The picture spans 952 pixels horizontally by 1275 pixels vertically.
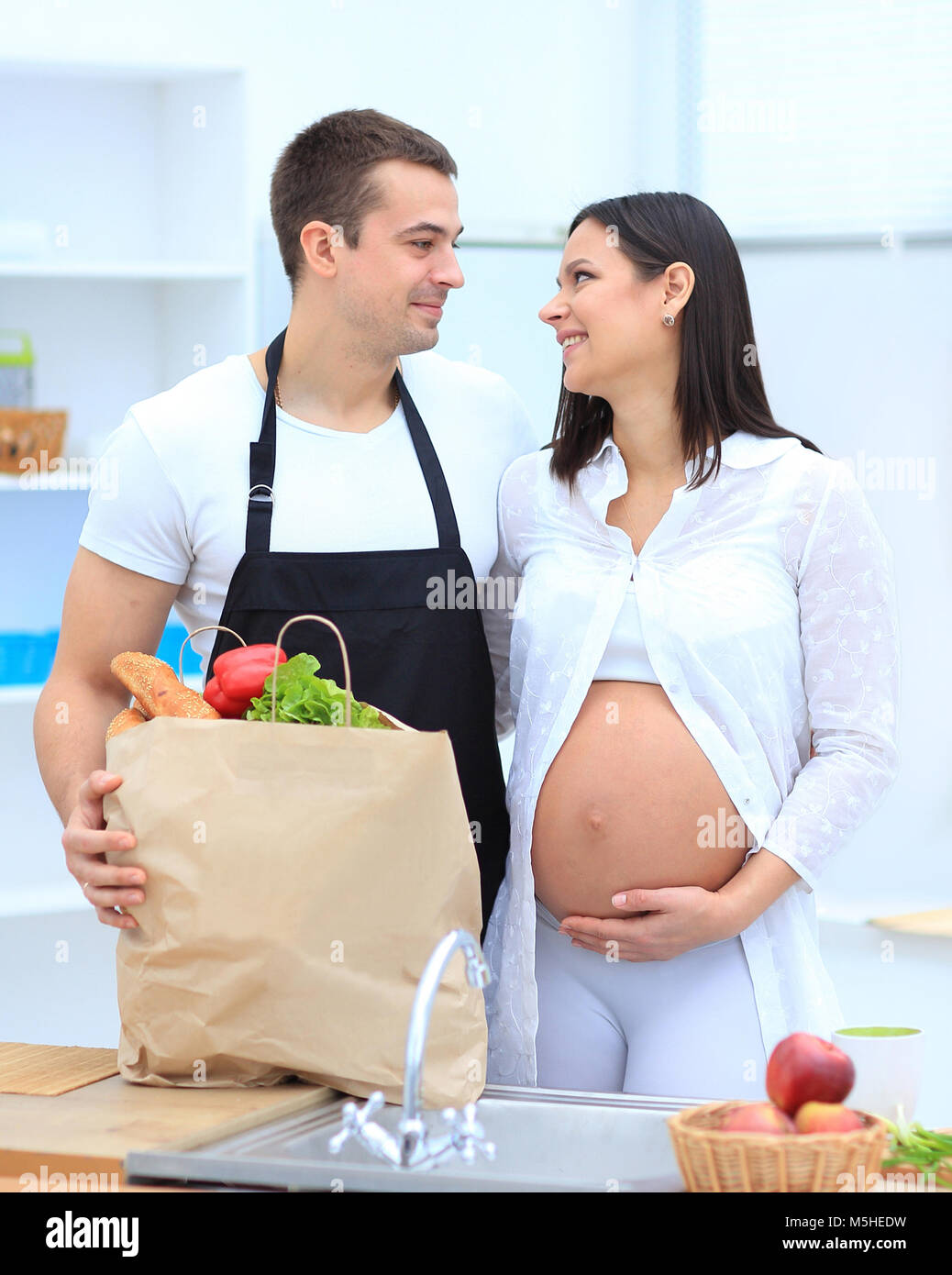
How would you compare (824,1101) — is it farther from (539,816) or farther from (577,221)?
(577,221)

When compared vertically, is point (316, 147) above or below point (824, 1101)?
above

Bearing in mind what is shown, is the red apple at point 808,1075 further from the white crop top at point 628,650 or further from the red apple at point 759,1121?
the white crop top at point 628,650

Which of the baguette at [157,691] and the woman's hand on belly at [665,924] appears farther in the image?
the woman's hand on belly at [665,924]

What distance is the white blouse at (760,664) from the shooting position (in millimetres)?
1817

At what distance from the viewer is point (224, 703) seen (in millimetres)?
1590

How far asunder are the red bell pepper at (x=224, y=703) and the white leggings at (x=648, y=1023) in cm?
54

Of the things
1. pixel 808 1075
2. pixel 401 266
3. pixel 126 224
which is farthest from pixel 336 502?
pixel 126 224

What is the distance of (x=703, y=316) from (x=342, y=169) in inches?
20.7

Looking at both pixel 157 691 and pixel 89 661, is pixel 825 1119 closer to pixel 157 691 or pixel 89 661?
pixel 157 691

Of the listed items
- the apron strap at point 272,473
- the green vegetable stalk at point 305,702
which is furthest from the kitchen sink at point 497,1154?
the apron strap at point 272,473

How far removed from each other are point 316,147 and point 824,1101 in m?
1.45
